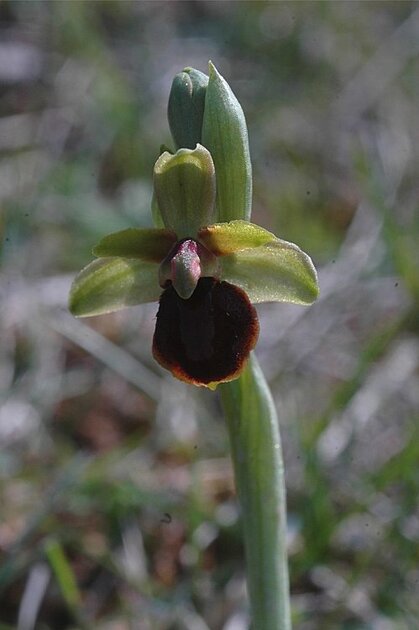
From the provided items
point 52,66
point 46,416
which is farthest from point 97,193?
point 46,416

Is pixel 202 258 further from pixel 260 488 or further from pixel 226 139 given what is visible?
pixel 260 488

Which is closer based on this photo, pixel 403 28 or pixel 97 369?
pixel 97 369

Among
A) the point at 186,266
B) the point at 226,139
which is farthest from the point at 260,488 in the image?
the point at 226,139

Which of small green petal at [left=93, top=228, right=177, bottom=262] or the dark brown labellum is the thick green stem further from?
small green petal at [left=93, top=228, right=177, bottom=262]

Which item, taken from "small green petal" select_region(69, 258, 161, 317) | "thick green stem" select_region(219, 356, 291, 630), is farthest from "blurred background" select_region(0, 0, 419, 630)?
"small green petal" select_region(69, 258, 161, 317)

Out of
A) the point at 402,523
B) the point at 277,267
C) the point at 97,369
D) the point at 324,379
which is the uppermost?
the point at 277,267

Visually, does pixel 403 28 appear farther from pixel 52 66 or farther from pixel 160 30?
pixel 52 66
